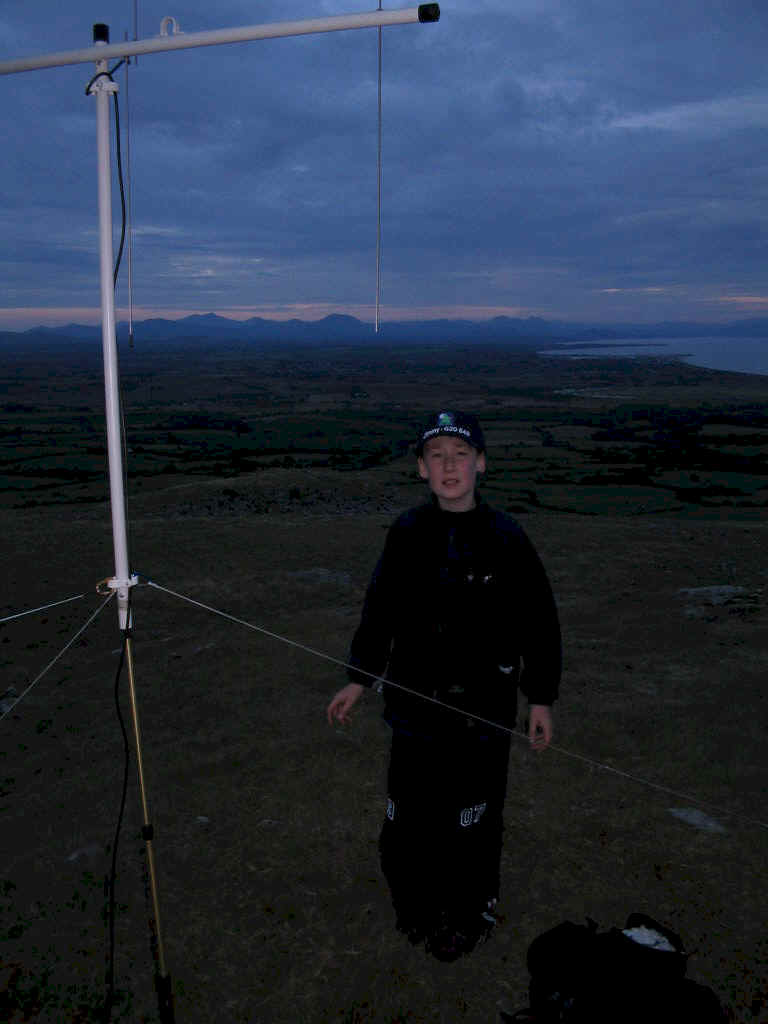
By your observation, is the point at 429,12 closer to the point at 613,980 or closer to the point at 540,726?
the point at 540,726

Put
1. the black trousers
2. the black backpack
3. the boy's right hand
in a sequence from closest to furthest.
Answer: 1. the black backpack
2. the black trousers
3. the boy's right hand

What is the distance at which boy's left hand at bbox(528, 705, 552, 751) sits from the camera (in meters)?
3.64

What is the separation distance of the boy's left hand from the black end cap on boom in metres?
3.31

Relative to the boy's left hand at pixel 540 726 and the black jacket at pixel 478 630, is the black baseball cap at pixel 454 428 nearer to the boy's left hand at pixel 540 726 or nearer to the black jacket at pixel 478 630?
the black jacket at pixel 478 630

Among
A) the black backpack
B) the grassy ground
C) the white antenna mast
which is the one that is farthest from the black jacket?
the white antenna mast

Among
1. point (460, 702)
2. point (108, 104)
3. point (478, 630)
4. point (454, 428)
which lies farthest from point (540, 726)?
point (108, 104)

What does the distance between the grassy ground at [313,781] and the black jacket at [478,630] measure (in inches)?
45.9

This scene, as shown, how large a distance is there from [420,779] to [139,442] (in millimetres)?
38905

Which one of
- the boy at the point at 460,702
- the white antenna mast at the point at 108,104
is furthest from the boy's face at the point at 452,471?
the white antenna mast at the point at 108,104

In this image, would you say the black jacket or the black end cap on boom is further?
the black jacket

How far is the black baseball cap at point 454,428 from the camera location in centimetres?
367

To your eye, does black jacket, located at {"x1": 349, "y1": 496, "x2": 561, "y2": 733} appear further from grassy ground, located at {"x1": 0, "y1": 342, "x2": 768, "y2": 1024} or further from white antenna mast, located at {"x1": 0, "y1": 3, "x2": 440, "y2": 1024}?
white antenna mast, located at {"x1": 0, "y1": 3, "x2": 440, "y2": 1024}

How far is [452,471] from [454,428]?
0.22 metres

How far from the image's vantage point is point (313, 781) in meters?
4.97
